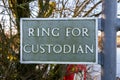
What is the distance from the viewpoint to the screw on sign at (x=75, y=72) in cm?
504

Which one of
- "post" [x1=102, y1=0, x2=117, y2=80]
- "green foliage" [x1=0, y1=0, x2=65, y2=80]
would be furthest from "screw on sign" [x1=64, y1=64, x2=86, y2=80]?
"post" [x1=102, y1=0, x2=117, y2=80]

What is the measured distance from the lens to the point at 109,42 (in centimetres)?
257

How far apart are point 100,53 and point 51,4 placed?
2265 millimetres

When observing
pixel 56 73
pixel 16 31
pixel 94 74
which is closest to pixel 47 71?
pixel 56 73

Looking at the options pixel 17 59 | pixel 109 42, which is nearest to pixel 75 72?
pixel 17 59

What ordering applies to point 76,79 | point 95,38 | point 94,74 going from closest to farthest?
point 95,38 < point 76,79 < point 94,74

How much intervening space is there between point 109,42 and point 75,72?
104 inches

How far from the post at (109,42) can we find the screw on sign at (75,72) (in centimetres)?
239

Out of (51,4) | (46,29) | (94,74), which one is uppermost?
(51,4)

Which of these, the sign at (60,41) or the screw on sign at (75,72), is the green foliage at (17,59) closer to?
the screw on sign at (75,72)

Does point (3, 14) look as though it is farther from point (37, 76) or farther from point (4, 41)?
point (37, 76)

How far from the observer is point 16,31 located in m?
4.41

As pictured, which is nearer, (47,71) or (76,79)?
(47,71)

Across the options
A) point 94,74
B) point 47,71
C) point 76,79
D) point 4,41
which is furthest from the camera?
point 94,74
